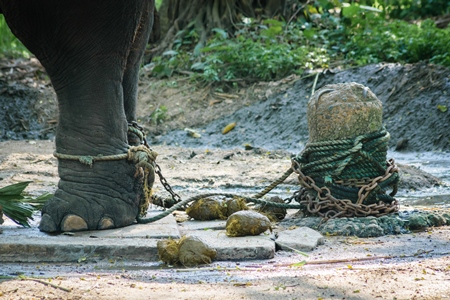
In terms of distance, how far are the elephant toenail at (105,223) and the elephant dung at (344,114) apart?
48.9 inches

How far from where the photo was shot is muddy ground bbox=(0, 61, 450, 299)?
2900 millimetres

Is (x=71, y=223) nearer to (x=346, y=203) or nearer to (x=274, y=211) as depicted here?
(x=274, y=211)

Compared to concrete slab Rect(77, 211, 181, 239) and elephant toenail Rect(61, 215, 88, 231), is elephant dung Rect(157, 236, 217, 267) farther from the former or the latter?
elephant toenail Rect(61, 215, 88, 231)

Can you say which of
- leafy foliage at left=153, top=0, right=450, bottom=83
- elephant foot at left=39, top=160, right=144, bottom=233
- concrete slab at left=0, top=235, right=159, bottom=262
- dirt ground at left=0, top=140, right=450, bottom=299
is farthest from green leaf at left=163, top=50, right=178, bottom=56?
concrete slab at left=0, top=235, right=159, bottom=262

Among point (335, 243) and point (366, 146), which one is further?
point (366, 146)

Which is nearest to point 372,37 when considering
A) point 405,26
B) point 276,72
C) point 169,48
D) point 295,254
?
point 405,26

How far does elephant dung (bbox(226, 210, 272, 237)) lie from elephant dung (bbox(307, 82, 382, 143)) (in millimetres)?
795

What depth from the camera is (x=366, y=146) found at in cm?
446

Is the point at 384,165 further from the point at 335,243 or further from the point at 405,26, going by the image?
the point at 405,26

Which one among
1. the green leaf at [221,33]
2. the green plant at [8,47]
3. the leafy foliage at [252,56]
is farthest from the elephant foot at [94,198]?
the green plant at [8,47]

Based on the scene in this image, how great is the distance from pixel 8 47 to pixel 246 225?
10.8 m

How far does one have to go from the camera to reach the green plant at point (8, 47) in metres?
13.6

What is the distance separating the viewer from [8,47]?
45.5 ft

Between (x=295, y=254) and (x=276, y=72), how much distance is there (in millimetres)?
7786
